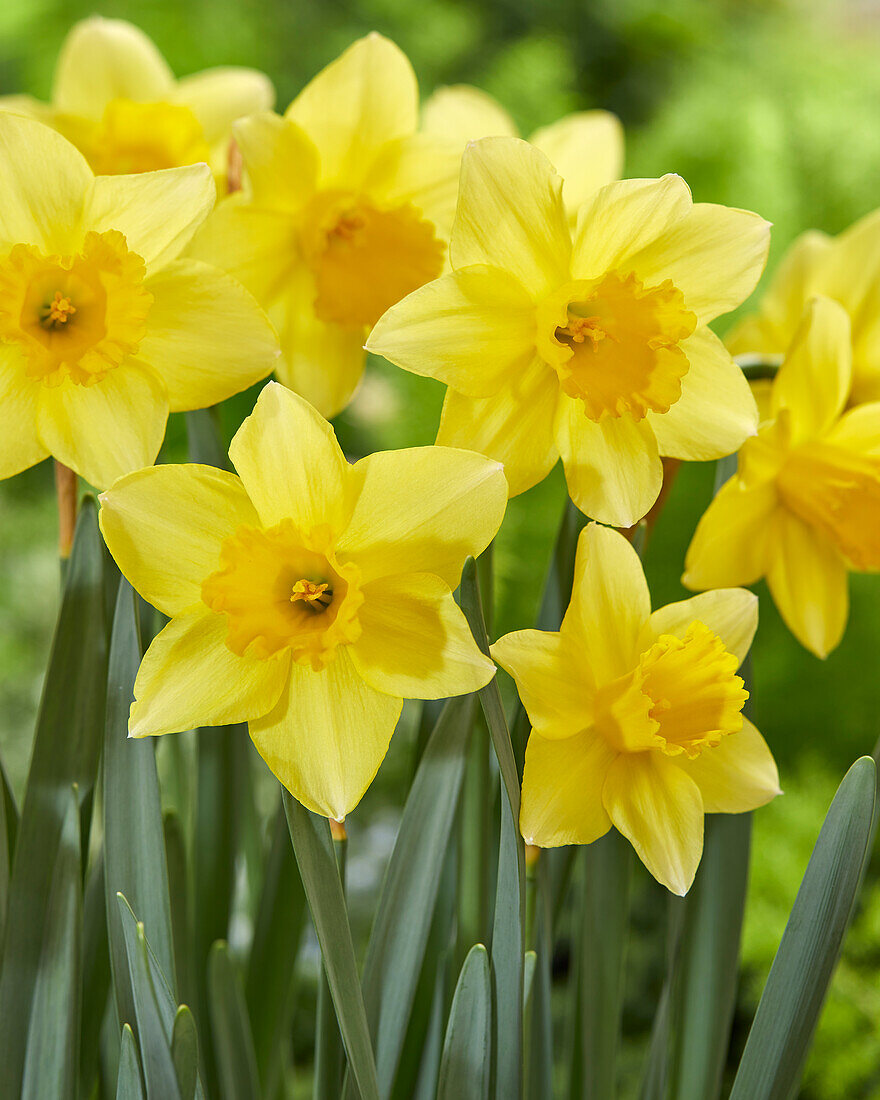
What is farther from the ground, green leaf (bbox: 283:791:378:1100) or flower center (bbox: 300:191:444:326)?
flower center (bbox: 300:191:444:326)

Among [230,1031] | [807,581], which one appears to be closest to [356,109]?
[807,581]

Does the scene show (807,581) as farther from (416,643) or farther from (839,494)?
(416,643)

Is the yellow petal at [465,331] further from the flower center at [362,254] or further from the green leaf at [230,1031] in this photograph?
the green leaf at [230,1031]

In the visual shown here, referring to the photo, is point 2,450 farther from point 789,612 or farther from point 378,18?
point 378,18

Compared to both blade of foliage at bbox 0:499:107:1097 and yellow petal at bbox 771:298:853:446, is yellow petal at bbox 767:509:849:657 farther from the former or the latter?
blade of foliage at bbox 0:499:107:1097

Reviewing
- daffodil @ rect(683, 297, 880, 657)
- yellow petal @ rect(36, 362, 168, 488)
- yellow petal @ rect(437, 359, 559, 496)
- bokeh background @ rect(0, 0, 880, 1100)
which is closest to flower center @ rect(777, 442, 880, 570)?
daffodil @ rect(683, 297, 880, 657)

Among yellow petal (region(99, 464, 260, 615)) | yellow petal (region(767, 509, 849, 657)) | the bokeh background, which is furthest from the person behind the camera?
the bokeh background

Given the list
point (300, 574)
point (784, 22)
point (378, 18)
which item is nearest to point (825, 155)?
point (784, 22)

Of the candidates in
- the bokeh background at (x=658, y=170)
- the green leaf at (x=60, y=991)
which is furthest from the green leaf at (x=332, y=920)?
the bokeh background at (x=658, y=170)
